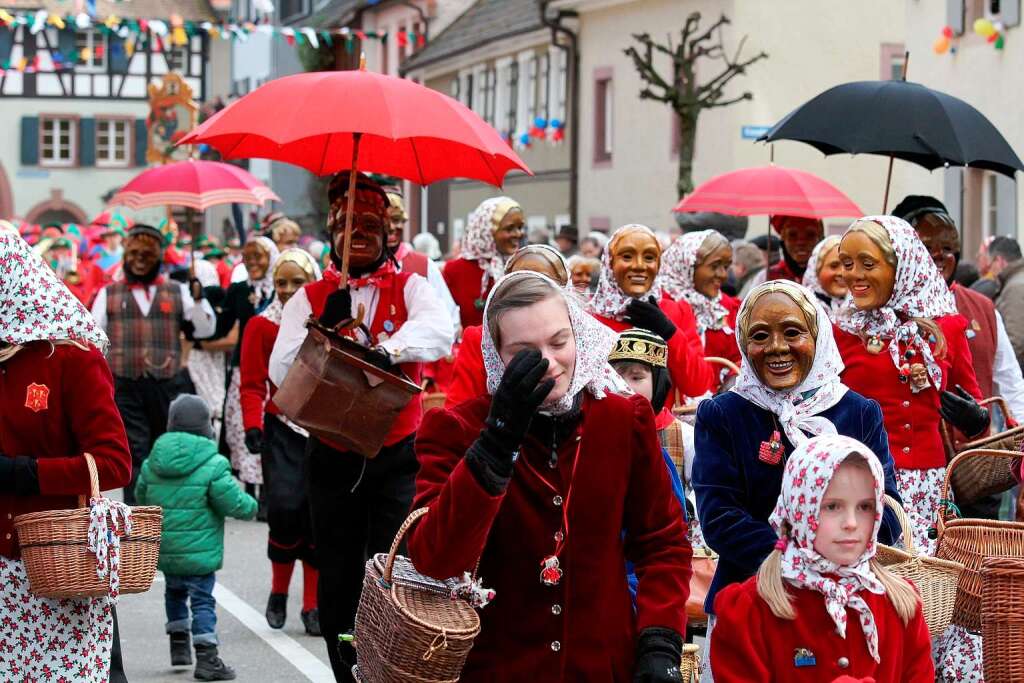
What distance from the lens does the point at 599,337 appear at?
4551 mm

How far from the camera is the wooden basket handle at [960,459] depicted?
6.93 meters

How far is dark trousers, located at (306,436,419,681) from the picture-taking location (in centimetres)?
761

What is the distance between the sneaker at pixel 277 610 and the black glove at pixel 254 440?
1.12 metres

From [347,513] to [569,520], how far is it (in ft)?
10.6

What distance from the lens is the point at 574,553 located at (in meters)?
4.57

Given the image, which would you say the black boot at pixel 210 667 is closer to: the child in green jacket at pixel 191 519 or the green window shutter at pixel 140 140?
the child in green jacket at pixel 191 519

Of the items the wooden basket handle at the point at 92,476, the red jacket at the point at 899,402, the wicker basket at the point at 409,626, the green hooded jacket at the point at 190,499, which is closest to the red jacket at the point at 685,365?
the red jacket at the point at 899,402

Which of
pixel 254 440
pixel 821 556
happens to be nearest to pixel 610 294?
pixel 254 440

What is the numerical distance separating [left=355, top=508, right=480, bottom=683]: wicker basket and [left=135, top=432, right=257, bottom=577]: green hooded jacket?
482cm

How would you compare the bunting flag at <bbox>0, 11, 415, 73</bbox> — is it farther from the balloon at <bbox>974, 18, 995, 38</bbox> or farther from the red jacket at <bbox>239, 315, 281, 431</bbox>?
the red jacket at <bbox>239, 315, 281, 431</bbox>

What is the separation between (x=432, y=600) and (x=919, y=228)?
16.9ft

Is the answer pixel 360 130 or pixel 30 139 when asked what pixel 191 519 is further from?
pixel 30 139

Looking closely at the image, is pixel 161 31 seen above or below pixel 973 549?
above

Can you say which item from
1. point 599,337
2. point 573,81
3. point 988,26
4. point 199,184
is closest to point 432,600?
point 599,337
